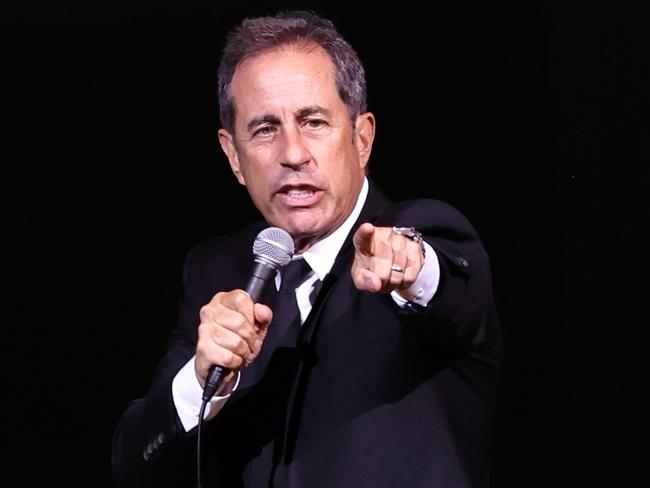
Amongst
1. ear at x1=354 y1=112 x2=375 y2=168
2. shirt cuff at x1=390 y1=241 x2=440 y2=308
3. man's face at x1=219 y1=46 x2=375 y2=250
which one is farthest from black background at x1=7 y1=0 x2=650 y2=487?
shirt cuff at x1=390 y1=241 x2=440 y2=308

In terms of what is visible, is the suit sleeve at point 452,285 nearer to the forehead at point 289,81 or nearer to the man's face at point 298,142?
the man's face at point 298,142

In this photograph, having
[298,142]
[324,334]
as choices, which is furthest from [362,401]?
[298,142]

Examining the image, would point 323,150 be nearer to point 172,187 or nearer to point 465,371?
point 465,371

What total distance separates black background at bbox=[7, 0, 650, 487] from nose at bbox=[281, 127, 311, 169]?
1005 millimetres

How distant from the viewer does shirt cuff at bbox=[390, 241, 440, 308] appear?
1684 millimetres

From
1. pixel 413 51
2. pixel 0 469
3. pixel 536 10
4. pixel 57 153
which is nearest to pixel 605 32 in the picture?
pixel 536 10

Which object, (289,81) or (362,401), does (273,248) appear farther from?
(289,81)

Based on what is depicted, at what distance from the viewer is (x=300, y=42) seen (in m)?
2.08

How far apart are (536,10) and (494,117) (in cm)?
27

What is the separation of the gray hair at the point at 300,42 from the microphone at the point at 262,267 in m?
0.45

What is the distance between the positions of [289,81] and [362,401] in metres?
0.55

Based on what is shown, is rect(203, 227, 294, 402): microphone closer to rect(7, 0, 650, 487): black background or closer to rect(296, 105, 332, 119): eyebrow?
rect(296, 105, 332, 119): eyebrow

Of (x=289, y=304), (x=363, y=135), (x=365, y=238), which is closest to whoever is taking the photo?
(x=365, y=238)

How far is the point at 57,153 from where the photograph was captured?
3.07 m
